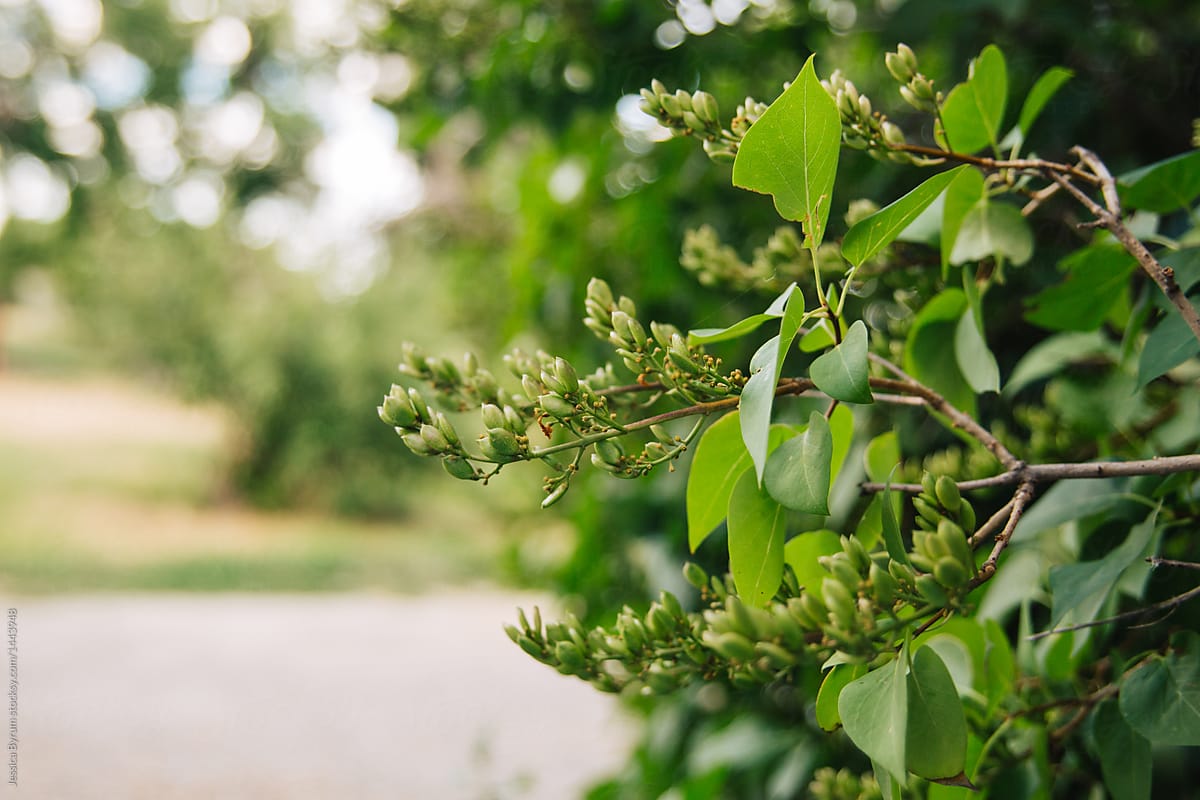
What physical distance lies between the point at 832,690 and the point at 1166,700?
0.38 feet

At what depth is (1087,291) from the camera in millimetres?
394

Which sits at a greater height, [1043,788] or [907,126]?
[907,126]

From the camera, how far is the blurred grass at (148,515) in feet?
18.2

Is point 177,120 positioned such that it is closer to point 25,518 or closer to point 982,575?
point 25,518

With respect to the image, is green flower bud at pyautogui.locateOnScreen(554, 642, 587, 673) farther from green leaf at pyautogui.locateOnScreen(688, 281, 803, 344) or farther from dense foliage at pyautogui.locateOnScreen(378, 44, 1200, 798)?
green leaf at pyautogui.locateOnScreen(688, 281, 803, 344)

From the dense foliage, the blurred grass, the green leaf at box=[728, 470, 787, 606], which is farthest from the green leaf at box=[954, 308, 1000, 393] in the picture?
the blurred grass

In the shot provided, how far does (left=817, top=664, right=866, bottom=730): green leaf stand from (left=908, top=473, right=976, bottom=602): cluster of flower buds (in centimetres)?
5

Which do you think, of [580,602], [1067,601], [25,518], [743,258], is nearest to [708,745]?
[580,602]

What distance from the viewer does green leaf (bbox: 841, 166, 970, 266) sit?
26cm

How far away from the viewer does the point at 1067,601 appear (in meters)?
0.34

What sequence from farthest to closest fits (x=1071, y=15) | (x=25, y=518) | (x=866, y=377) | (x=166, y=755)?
(x=25, y=518) → (x=166, y=755) → (x=1071, y=15) → (x=866, y=377)

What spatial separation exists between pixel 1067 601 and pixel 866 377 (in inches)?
6.5

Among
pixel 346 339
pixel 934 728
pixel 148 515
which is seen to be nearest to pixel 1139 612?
pixel 934 728

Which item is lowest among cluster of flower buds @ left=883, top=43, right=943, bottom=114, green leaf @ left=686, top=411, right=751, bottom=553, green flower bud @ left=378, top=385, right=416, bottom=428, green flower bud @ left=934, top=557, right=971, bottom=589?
green flower bud @ left=934, top=557, right=971, bottom=589
